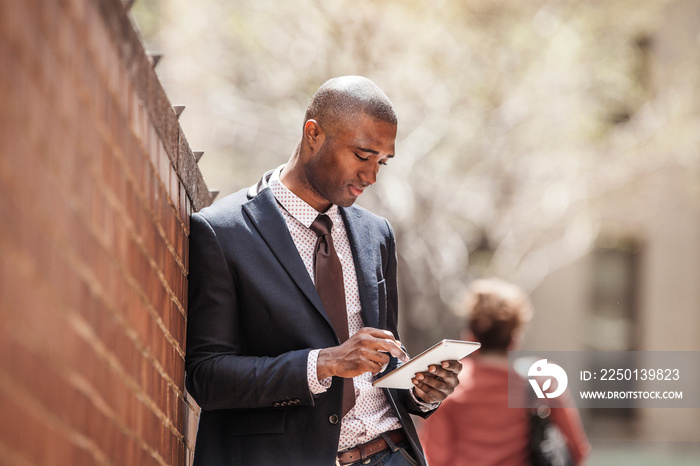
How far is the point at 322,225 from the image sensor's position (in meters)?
3.02

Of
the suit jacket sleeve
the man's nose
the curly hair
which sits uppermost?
the man's nose

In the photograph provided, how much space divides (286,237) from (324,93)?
1.91 ft

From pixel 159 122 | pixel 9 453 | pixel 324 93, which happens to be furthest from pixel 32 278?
pixel 324 93

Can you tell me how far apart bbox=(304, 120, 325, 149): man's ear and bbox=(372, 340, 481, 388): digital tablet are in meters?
0.82

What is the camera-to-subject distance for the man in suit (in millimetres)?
2631

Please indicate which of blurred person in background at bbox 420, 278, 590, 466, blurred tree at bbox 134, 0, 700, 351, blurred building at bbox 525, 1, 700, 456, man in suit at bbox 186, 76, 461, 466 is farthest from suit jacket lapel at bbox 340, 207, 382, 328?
blurred building at bbox 525, 1, 700, 456

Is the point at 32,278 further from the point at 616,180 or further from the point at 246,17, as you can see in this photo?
the point at 616,180

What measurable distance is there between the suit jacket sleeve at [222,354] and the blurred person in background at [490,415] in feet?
7.17

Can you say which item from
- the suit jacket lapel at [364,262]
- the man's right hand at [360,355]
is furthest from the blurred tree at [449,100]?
the man's right hand at [360,355]

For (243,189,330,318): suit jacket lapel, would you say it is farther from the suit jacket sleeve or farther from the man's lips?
the man's lips

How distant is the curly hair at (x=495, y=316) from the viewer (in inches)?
196

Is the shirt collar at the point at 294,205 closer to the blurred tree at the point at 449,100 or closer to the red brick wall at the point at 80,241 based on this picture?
the red brick wall at the point at 80,241

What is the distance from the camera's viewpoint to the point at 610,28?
1089 centimetres

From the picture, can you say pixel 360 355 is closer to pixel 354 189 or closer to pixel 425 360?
pixel 425 360
